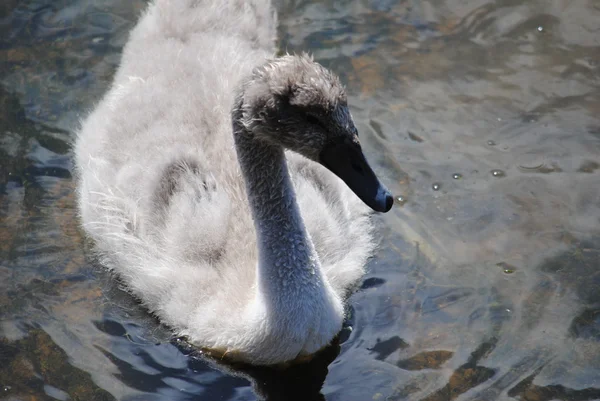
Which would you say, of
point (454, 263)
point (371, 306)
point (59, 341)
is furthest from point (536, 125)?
point (59, 341)

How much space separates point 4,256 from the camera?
607 centimetres

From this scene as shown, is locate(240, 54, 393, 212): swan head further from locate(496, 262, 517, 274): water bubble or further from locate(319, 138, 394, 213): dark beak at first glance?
locate(496, 262, 517, 274): water bubble

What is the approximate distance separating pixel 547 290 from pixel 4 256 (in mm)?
3640

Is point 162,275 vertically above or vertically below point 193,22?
below

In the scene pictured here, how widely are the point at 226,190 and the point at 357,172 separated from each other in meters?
1.06

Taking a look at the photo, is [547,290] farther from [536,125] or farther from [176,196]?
[176,196]

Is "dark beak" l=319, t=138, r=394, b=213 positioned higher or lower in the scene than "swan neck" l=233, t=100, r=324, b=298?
higher

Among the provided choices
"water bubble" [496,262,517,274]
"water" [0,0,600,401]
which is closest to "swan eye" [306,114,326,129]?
"water" [0,0,600,401]

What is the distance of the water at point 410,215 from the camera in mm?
5293

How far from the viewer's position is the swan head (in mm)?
4793

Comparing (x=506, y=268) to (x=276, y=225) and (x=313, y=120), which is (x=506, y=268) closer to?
(x=276, y=225)

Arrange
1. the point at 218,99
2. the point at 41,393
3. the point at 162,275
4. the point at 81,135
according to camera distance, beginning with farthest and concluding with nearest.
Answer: the point at 81,135, the point at 218,99, the point at 162,275, the point at 41,393

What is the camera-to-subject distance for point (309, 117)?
4.87 meters

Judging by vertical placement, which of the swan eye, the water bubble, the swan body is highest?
the swan eye
